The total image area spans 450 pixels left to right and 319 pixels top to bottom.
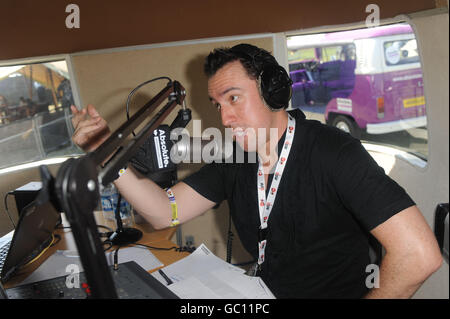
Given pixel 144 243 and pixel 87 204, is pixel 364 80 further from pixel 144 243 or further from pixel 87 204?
pixel 87 204

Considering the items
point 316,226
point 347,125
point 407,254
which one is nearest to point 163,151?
point 316,226

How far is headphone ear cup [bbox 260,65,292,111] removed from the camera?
1.22 meters

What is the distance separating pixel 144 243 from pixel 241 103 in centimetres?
74

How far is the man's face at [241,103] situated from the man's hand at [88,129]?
41cm

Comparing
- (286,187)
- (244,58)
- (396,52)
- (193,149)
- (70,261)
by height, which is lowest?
(70,261)

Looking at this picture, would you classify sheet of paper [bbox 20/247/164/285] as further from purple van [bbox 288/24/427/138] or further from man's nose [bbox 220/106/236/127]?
purple van [bbox 288/24/427/138]

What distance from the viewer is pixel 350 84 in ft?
11.4

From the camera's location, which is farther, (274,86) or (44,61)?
(44,61)

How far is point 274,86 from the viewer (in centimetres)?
122

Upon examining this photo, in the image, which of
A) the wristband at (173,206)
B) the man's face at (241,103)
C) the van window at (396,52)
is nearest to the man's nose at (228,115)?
the man's face at (241,103)

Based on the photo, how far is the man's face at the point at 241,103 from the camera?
1.27 metres

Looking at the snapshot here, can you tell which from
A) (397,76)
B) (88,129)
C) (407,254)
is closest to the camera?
(407,254)
